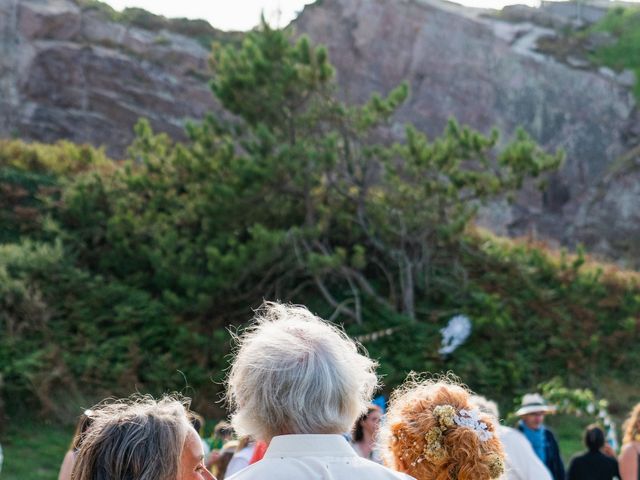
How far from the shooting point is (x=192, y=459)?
274cm

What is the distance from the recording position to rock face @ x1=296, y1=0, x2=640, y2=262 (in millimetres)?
28109

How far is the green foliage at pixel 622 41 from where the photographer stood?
102ft

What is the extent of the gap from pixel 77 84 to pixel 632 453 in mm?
27841

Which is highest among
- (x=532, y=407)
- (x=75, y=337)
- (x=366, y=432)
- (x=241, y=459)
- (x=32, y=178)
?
(x=366, y=432)

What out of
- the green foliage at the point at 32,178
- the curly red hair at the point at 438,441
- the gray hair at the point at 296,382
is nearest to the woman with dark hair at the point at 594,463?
the curly red hair at the point at 438,441

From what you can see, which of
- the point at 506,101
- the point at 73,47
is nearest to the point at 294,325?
the point at 506,101

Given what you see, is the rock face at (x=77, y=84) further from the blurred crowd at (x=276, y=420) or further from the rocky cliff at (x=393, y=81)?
the blurred crowd at (x=276, y=420)

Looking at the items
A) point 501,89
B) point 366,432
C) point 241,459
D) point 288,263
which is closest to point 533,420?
point 366,432

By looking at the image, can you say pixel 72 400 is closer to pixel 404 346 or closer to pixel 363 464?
pixel 404 346

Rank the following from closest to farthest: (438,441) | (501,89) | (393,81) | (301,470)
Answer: (301,470) < (438,441) < (501,89) < (393,81)

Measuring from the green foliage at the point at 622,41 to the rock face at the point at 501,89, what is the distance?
108cm

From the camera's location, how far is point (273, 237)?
14.5m

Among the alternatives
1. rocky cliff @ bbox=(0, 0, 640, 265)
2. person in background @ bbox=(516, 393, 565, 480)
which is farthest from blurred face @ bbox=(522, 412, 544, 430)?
rocky cliff @ bbox=(0, 0, 640, 265)

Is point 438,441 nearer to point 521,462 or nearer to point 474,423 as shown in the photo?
point 474,423
